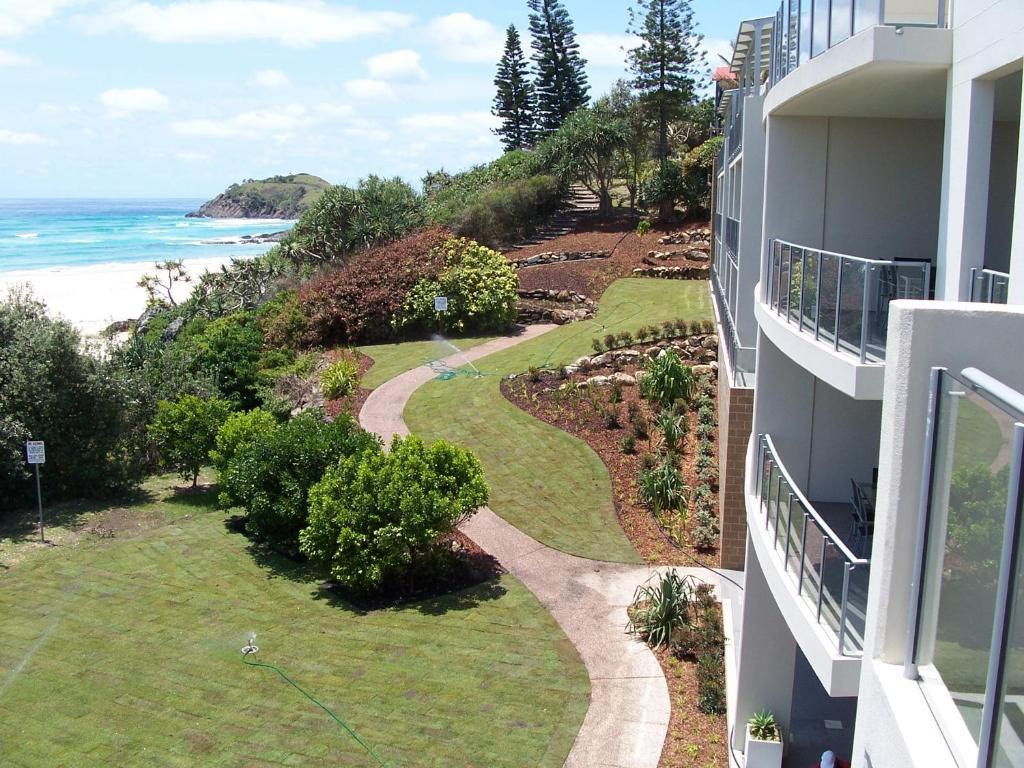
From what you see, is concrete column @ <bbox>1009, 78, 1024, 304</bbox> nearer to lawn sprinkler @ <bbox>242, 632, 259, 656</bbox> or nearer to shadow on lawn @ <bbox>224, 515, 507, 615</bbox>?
shadow on lawn @ <bbox>224, 515, 507, 615</bbox>

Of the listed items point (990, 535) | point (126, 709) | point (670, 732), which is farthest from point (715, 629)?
point (990, 535)

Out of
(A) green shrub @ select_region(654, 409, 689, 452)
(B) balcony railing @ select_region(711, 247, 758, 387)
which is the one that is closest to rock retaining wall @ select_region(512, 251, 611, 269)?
(B) balcony railing @ select_region(711, 247, 758, 387)

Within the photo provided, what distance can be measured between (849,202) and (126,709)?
9504mm

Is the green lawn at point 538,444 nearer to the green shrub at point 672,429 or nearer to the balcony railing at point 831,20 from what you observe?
the green shrub at point 672,429

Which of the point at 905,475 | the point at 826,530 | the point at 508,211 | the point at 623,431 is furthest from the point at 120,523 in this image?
the point at 508,211

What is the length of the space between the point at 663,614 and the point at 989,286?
740cm

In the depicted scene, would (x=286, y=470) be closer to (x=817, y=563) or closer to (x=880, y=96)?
(x=817, y=563)

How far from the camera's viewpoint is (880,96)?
6.84 meters

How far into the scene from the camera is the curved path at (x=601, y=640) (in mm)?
9531

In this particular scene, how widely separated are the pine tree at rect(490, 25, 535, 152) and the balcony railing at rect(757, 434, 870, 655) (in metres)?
56.5

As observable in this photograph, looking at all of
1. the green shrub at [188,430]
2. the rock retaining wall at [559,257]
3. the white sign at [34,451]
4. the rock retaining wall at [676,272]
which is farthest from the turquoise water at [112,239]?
the white sign at [34,451]

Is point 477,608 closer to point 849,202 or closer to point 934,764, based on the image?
point 849,202

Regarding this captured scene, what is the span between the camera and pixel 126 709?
10078 millimetres

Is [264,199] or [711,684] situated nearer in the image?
[711,684]
